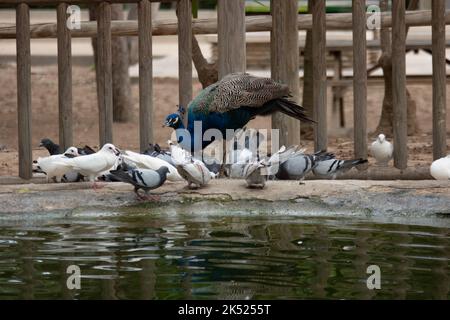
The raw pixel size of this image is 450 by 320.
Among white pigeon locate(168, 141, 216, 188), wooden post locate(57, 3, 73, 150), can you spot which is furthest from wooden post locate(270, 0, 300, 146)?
wooden post locate(57, 3, 73, 150)

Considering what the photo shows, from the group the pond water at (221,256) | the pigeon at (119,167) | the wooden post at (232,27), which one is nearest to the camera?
the pond water at (221,256)

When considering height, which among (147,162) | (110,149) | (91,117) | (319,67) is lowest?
(147,162)

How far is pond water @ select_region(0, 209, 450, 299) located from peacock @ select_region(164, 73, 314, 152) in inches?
55.0

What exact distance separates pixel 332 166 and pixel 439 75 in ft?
4.00

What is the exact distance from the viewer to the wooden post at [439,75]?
848cm

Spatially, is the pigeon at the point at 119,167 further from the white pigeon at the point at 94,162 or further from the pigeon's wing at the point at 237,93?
the pigeon's wing at the point at 237,93

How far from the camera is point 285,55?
339 inches

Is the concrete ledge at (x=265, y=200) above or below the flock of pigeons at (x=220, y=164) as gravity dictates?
below

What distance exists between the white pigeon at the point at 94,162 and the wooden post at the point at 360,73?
2.07 metres

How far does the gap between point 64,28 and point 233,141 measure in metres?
1.72

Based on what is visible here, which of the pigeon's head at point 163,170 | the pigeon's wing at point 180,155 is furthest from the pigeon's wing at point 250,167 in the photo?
the pigeon's head at point 163,170

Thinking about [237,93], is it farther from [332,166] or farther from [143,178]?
[143,178]

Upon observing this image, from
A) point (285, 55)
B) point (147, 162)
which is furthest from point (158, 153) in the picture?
point (285, 55)
